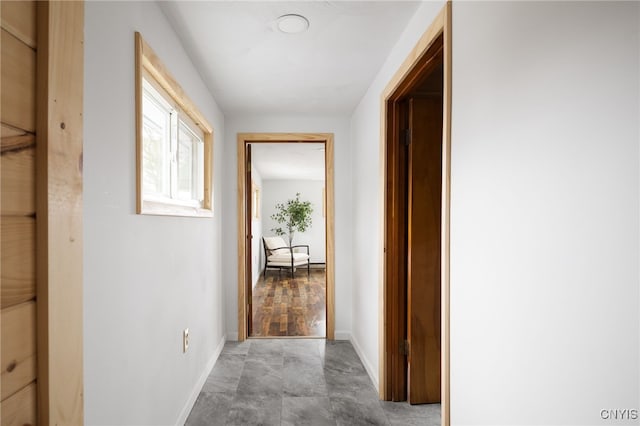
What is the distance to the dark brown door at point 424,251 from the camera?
7.68 feet

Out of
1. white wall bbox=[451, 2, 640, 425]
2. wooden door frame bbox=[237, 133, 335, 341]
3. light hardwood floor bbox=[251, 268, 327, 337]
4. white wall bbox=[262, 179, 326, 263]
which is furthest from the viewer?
white wall bbox=[262, 179, 326, 263]

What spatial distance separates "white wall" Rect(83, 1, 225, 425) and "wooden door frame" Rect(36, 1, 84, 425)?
0.38 metres

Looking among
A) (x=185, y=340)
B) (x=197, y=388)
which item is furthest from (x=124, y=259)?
(x=197, y=388)

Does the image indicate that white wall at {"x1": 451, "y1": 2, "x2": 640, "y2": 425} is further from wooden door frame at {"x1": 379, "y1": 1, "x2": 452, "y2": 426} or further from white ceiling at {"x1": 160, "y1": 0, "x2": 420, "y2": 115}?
white ceiling at {"x1": 160, "y1": 0, "x2": 420, "y2": 115}

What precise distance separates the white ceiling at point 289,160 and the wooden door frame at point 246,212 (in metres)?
1.50


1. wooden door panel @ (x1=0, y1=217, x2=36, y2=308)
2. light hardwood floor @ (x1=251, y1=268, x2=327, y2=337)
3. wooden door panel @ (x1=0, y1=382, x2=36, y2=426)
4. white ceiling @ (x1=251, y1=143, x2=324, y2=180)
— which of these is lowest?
light hardwood floor @ (x1=251, y1=268, x2=327, y2=337)

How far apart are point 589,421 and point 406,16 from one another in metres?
1.79

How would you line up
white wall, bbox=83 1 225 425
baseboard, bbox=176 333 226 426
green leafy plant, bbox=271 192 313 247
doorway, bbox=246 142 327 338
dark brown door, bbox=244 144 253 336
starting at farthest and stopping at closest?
green leafy plant, bbox=271 192 313 247
doorway, bbox=246 142 327 338
dark brown door, bbox=244 144 253 336
baseboard, bbox=176 333 226 426
white wall, bbox=83 1 225 425

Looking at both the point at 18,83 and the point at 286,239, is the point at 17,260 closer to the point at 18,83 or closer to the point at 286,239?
the point at 18,83

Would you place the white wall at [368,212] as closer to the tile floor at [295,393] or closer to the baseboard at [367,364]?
the baseboard at [367,364]

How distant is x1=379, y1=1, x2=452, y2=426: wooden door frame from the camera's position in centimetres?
145

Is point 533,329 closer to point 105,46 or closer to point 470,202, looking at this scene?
point 470,202

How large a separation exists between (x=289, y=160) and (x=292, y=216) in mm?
2713

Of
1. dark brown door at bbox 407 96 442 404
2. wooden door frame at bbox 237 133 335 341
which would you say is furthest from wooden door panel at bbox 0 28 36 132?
wooden door frame at bbox 237 133 335 341
